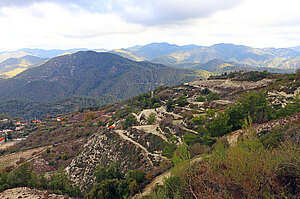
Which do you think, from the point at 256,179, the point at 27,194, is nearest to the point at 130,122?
the point at 27,194

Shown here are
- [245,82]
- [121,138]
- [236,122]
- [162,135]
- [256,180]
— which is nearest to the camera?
[256,180]

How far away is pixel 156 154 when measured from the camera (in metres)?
22.3

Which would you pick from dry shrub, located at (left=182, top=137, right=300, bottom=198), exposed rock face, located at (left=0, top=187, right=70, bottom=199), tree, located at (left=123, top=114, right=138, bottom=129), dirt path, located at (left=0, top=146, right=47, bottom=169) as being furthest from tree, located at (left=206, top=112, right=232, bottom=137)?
dirt path, located at (left=0, top=146, right=47, bottom=169)

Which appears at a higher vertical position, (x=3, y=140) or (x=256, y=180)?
(x=256, y=180)

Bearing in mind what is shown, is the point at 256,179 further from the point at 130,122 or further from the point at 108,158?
the point at 130,122

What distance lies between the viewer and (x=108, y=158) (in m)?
26.5

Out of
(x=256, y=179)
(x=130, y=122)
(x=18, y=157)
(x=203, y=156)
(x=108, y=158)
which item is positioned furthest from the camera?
(x=18, y=157)

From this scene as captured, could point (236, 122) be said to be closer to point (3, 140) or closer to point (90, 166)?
point (90, 166)

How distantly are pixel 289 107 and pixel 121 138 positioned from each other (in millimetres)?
24182

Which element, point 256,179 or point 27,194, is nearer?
point 256,179

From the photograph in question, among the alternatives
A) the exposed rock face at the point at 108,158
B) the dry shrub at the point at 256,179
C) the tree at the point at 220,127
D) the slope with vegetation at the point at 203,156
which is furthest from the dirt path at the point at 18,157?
the dry shrub at the point at 256,179

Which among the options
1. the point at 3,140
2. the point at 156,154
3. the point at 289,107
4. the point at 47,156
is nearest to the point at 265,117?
the point at 289,107

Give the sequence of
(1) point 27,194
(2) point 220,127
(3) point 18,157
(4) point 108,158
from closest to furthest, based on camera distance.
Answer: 1. (2) point 220,127
2. (1) point 27,194
3. (4) point 108,158
4. (3) point 18,157

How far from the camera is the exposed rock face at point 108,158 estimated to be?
22.5 meters
